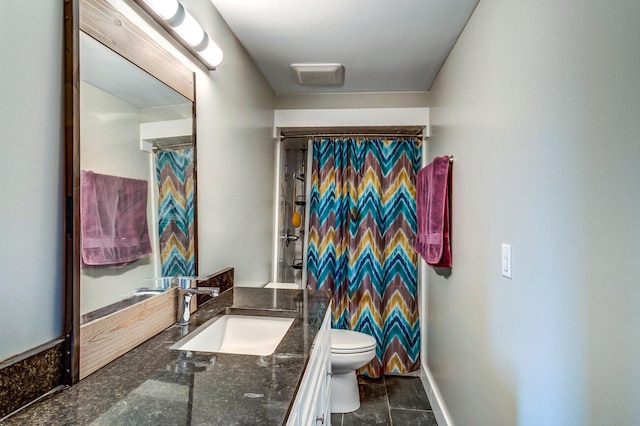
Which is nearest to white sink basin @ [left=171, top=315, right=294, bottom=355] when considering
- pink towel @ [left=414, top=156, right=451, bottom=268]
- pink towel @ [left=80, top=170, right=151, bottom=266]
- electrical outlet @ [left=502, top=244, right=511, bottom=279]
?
pink towel @ [left=80, top=170, right=151, bottom=266]

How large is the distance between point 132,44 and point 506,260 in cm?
144

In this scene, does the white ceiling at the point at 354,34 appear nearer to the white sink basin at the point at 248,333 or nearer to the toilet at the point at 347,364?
the white sink basin at the point at 248,333

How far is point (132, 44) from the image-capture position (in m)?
1.08

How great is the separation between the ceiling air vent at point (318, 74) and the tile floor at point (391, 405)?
221 centimetres

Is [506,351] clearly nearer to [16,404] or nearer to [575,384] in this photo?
[575,384]

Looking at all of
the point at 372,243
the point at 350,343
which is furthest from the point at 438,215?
the point at 350,343

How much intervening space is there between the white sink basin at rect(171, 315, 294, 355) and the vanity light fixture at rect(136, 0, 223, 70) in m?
1.09

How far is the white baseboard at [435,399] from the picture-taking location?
6.65ft

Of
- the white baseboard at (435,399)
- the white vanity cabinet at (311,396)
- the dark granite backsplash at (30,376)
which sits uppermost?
the dark granite backsplash at (30,376)

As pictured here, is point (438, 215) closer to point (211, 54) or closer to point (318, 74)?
point (318, 74)

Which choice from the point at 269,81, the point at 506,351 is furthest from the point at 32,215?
the point at 269,81

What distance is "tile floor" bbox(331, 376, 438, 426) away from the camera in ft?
7.13

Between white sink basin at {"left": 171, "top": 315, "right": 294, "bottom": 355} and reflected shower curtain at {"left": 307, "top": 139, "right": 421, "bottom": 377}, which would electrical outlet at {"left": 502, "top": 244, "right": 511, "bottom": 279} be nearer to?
white sink basin at {"left": 171, "top": 315, "right": 294, "bottom": 355}

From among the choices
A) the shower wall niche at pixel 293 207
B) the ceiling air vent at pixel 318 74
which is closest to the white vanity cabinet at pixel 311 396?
the shower wall niche at pixel 293 207
